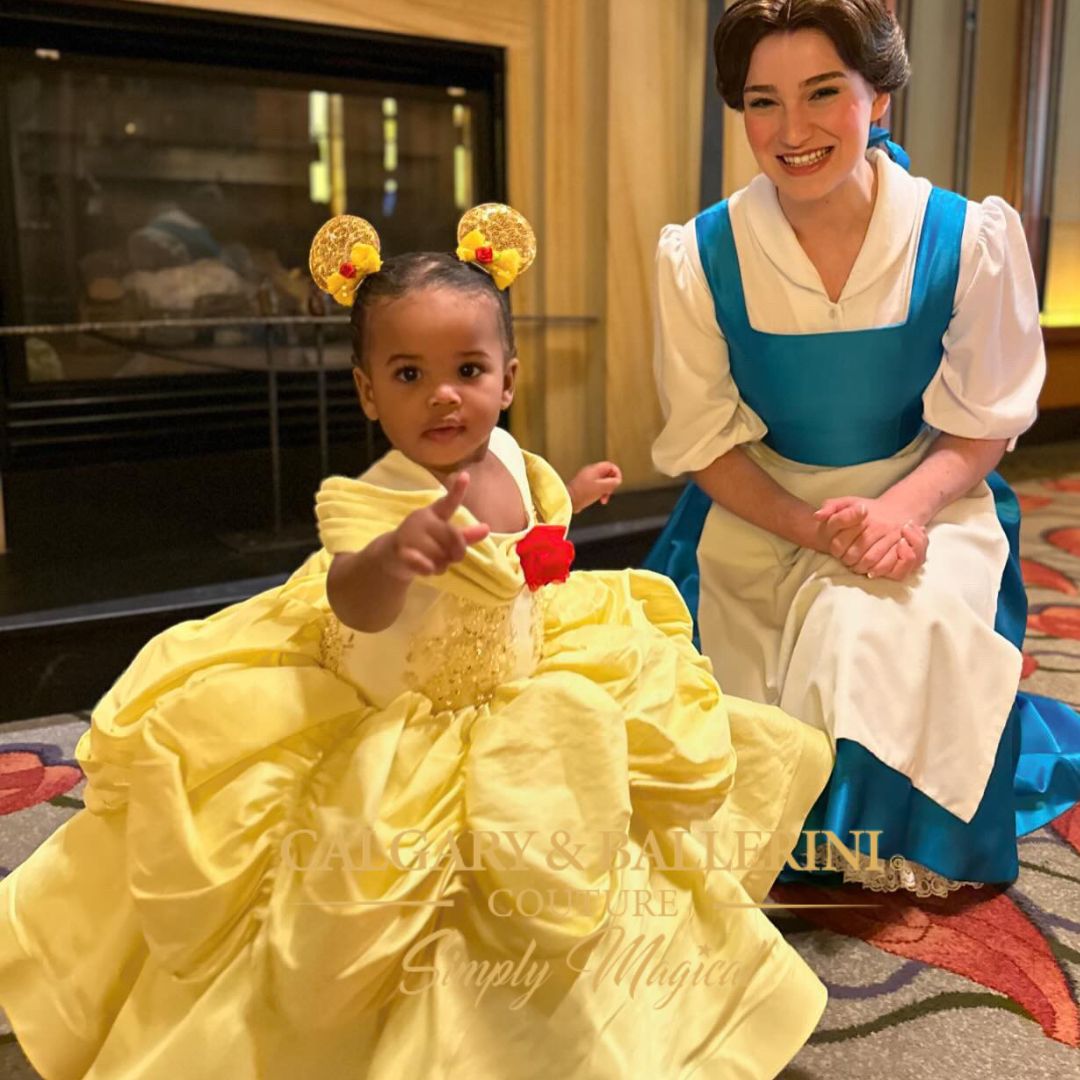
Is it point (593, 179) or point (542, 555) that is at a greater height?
point (593, 179)

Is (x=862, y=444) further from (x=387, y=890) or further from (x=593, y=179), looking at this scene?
(x=593, y=179)

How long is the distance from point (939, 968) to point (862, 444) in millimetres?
563

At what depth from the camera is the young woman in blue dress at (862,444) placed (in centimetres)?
117

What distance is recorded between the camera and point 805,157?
1.23 m

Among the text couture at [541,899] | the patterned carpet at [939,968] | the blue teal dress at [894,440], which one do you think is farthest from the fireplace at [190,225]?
the text couture at [541,899]

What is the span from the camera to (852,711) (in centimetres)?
114

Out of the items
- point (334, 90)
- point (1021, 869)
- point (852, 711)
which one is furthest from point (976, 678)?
point (334, 90)

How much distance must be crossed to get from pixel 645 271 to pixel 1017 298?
52.6 inches

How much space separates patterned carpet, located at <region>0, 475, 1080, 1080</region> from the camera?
970 mm

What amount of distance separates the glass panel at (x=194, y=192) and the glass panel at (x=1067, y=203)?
6.97ft

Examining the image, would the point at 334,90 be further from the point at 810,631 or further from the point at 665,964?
the point at 665,964

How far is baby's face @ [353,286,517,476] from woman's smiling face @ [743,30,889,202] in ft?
1.60

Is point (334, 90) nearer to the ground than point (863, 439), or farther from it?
farther from it

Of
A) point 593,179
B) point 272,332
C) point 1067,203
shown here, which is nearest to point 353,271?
point 272,332
